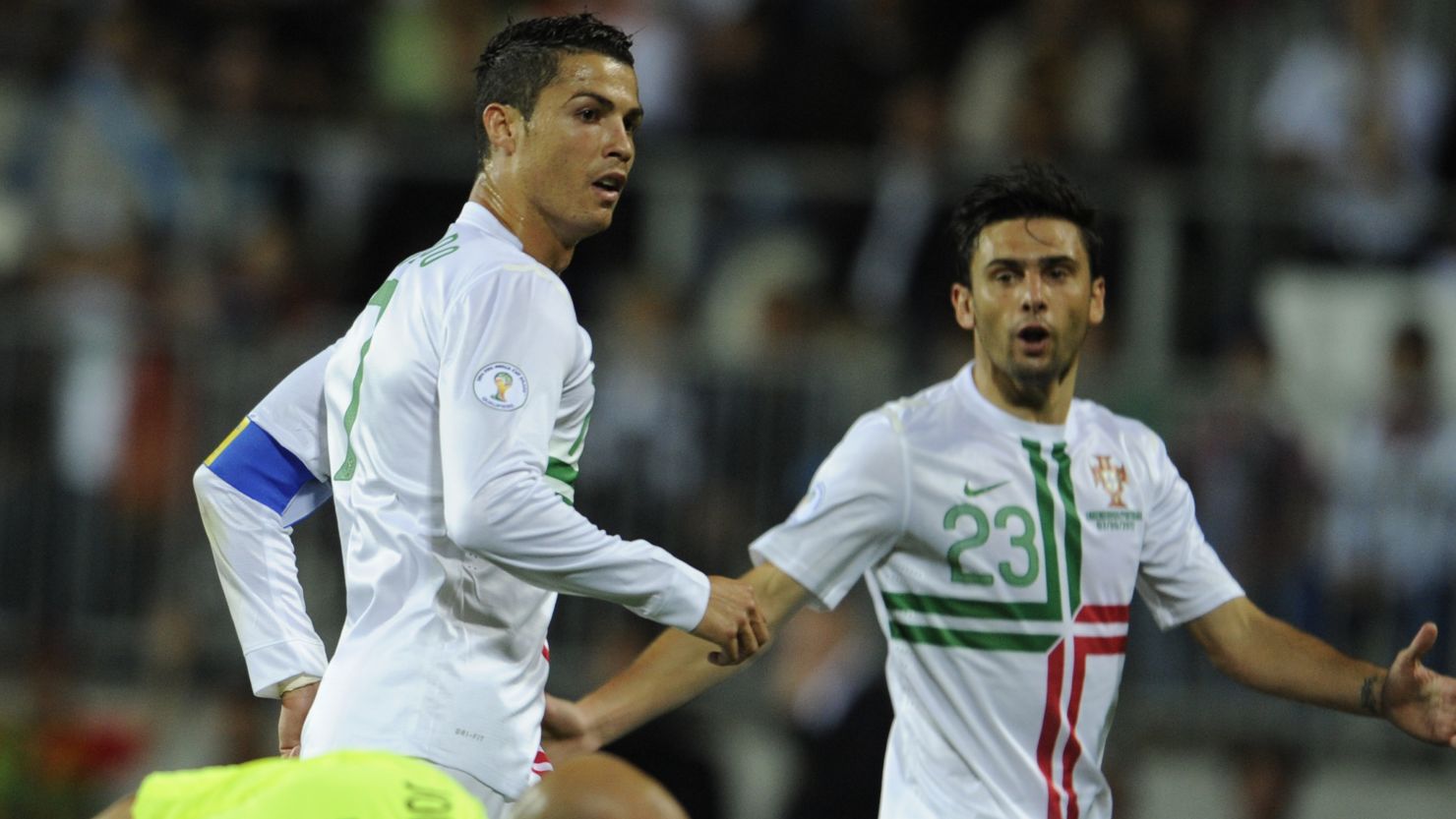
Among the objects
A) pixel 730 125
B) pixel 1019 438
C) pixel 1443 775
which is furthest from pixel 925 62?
pixel 1019 438

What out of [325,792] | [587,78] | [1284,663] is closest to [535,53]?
[587,78]

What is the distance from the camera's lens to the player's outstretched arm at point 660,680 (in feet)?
16.1

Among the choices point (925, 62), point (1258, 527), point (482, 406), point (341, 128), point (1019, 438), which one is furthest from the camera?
point (925, 62)

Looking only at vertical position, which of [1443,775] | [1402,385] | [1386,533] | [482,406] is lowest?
[1443,775]

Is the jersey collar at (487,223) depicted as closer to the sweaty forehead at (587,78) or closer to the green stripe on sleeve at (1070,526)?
the sweaty forehead at (587,78)

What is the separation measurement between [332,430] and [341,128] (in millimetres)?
6031

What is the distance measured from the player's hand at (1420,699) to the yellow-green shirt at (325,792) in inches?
112

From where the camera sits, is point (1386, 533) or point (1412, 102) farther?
point (1412, 102)

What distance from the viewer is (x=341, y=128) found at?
33.4ft

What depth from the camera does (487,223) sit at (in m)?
4.44

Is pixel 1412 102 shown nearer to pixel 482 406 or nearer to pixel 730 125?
pixel 730 125

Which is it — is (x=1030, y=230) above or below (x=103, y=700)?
above

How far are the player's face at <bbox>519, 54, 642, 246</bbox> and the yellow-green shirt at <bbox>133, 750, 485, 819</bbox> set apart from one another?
1569mm

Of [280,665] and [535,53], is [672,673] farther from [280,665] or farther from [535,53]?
[535,53]
